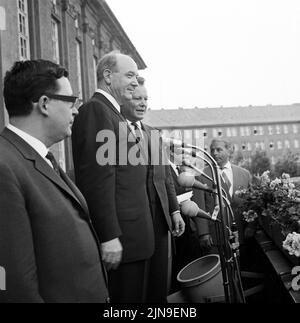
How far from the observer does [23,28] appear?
12.1m

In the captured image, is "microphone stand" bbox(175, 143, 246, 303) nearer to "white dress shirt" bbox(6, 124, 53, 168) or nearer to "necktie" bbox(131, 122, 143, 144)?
"necktie" bbox(131, 122, 143, 144)

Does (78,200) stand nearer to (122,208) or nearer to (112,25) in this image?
(122,208)

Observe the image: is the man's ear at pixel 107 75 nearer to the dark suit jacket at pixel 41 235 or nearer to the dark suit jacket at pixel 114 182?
the dark suit jacket at pixel 114 182

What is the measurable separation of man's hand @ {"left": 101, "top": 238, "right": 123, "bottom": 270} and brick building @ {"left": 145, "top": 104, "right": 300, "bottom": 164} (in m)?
73.2

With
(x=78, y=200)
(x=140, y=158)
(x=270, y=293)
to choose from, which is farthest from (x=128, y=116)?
(x=270, y=293)

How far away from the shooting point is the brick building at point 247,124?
76.8m

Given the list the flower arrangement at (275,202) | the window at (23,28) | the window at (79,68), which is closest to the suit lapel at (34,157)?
the flower arrangement at (275,202)

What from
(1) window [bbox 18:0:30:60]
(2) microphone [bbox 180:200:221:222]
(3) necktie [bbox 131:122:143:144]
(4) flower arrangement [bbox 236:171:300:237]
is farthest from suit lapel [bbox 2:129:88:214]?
(1) window [bbox 18:0:30:60]

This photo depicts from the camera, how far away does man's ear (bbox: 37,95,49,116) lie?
1.92 m

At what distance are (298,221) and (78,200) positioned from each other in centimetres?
192

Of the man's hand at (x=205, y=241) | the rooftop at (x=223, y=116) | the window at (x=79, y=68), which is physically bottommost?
the man's hand at (x=205, y=241)

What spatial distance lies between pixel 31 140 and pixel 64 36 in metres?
14.3

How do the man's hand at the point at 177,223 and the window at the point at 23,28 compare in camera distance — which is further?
the window at the point at 23,28

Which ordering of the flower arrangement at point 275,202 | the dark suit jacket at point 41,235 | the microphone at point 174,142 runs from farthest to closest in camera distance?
the flower arrangement at point 275,202, the microphone at point 174,142, the dark suit jacket at point 41,235
